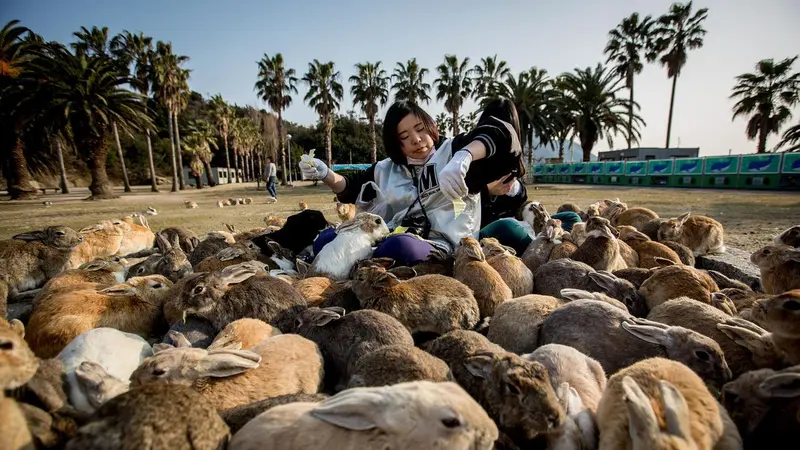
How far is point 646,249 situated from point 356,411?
178 inches

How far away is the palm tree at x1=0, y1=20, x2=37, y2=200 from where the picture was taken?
2623 cm

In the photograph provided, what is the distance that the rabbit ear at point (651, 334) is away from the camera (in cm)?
217

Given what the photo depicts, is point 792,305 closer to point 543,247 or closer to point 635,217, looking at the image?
point 543,247

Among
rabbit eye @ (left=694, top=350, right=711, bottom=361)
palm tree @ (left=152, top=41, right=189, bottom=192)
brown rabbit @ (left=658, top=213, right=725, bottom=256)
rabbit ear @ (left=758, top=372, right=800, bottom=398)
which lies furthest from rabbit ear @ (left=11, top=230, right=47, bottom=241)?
palm tree @ (left=152, top=41, right=189, bottom=192)

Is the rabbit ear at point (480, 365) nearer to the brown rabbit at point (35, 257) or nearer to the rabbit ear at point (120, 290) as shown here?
the rabbit ear at point (120, 290)

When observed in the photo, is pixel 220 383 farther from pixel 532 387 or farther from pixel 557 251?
pixel 557 251

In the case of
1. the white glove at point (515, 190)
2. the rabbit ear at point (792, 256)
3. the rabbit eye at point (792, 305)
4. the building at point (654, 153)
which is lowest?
the rabbit ear at point (792, 256)

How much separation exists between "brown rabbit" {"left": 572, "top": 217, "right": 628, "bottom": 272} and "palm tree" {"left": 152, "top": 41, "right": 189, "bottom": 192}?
38.8 m

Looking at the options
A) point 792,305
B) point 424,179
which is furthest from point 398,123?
point 792,305

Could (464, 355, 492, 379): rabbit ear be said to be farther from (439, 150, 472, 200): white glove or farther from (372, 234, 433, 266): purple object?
(372, 234, 433, 266): purple object

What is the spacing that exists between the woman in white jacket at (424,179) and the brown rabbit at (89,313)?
210cm

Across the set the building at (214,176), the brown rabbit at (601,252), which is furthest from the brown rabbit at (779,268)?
the building at (214,176)

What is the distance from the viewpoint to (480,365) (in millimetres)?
1807

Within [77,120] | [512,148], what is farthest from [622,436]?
[77,120]
